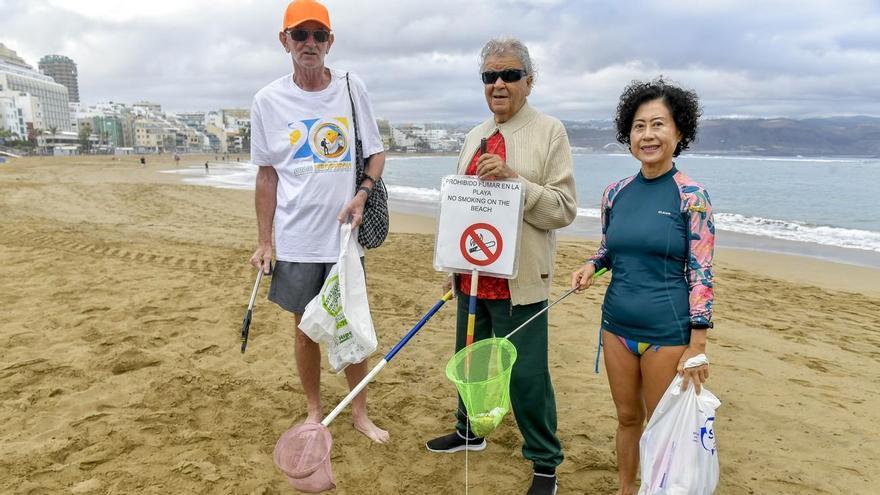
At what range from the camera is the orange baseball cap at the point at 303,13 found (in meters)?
2.59

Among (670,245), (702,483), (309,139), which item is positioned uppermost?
(309,139)

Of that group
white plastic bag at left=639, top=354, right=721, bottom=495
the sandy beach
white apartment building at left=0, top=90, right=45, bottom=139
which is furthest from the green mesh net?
white apartment building at left=0, top=90, right=45, bottom=139

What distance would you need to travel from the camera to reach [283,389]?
3787 mm

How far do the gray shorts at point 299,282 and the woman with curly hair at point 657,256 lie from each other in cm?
147

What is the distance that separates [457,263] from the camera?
8.20ft

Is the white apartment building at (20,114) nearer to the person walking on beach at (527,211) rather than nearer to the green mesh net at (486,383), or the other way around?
the person walking on beach at (527,211)

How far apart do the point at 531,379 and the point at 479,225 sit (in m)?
0.84

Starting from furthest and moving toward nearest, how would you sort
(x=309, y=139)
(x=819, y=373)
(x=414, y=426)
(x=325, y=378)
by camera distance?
(x=819, y=373)
(x=325, y=378)
(x=414, y=426)
(x=309, y=139)

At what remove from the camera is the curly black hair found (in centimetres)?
216

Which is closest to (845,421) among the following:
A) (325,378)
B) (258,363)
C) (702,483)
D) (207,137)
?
(702,483)

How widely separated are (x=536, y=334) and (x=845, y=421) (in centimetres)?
269

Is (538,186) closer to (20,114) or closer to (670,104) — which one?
(670,104)

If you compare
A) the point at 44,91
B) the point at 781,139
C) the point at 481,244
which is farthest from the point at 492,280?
the point at 44,91

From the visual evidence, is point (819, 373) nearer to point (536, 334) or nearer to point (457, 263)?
point (536, 334)
